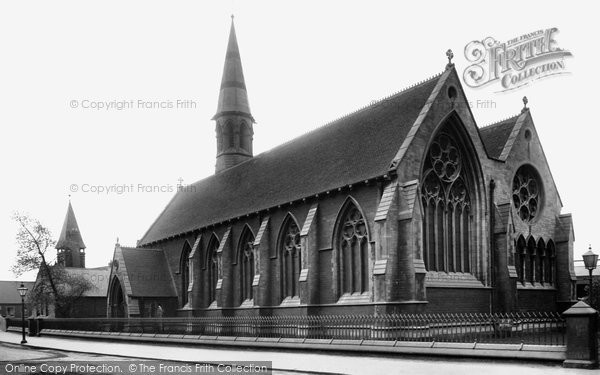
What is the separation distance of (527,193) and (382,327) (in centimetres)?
1367

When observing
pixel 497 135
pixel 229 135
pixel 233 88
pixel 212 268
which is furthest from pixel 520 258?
A: pixel 233 88

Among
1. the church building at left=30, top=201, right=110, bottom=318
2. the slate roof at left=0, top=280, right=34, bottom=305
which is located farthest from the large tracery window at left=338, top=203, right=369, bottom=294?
the slate roof at left=0, top=280, right=34, bottom=305

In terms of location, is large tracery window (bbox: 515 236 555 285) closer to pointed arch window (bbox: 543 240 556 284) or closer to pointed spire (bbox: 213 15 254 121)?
pointed arch window (bbox: 543 240 556 284)

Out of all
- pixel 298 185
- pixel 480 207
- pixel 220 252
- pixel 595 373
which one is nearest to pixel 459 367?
pixel 595 373

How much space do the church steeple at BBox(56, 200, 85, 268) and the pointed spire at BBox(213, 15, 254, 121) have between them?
142 feet

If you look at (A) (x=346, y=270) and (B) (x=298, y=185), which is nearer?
(A) (x=346, y=270)

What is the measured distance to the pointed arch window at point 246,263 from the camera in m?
35.7

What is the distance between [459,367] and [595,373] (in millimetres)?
3337

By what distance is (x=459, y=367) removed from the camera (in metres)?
16.2

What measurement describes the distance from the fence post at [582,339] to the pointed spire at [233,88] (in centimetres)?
3653

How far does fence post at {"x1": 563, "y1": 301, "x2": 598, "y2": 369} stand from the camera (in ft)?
49.2

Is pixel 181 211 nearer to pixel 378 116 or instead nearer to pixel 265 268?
pixel 265 268

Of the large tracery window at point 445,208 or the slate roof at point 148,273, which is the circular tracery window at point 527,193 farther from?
the slate roof at point 148,273

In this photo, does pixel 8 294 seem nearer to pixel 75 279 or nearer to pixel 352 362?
pixel 75 279
